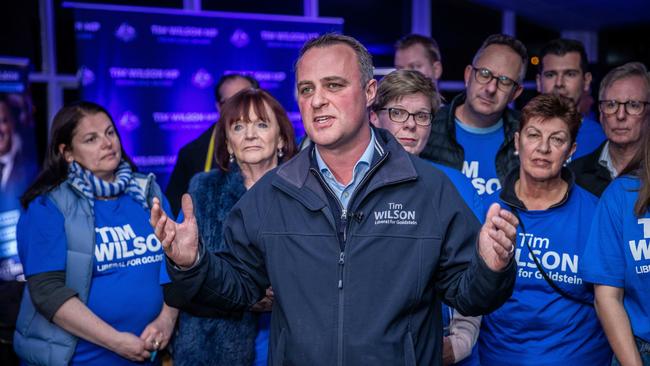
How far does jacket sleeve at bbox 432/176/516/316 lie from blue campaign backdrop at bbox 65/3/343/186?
393cm

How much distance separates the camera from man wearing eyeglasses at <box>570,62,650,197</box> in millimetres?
2902

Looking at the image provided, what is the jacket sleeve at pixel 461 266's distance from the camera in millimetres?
1618

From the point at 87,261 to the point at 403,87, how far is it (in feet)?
4.71

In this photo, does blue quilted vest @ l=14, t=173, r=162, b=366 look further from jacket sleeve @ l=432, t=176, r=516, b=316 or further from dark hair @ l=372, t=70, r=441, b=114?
jacket sleeve @ l=432, t=176, r=516, b=316

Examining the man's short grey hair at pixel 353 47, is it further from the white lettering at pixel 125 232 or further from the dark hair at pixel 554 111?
the white lettering at pixel 125 232

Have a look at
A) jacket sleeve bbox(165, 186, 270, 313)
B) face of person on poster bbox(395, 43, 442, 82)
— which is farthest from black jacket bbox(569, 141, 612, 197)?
jacket sleeve bbox(165, 186, 270, 313)

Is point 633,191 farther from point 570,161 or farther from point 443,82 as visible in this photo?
point 443,82

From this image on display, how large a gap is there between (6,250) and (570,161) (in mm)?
3398

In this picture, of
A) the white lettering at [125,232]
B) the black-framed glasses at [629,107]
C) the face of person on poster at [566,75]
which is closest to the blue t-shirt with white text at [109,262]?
the white lettering at [125,232]

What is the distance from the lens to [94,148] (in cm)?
279

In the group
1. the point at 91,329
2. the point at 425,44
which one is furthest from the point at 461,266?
the point at 425,44

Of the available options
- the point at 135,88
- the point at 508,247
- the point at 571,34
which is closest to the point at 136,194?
the point at 508,247

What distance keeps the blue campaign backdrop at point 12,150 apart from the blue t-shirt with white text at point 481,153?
2.82m

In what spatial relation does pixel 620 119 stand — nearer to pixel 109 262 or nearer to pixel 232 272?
pixel 232 272
